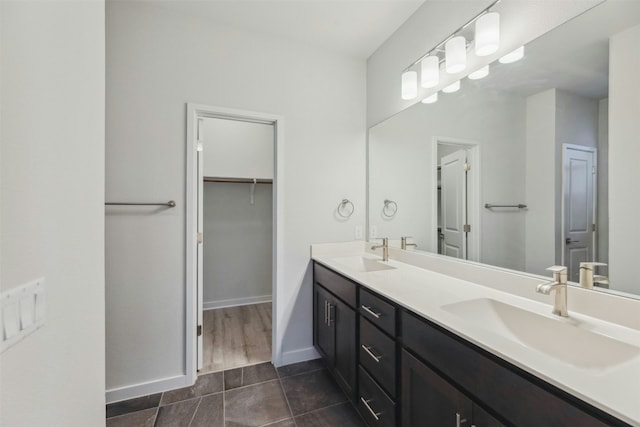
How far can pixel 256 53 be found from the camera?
2088 millimetres

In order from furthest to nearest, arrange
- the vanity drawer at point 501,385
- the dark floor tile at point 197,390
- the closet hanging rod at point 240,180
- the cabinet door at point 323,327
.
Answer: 1. the closet hanging rod at point 240,180
2. the cabinet door at point 323,327
3. the dark floor tile at point 197,390
4. the vanity drawer at point 501,385

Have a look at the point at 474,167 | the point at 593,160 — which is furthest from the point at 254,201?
the point at 593,160

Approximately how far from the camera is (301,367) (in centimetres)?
215

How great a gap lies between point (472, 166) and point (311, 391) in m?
1.77

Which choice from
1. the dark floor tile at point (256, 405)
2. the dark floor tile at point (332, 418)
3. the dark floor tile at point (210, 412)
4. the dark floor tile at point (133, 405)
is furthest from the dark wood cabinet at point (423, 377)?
the dark floor tile at point (133, 405)

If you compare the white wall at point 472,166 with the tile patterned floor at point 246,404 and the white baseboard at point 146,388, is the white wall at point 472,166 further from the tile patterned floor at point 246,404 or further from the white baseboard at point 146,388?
the white baseboard at point 146,388

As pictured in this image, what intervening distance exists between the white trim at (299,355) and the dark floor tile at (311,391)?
176 mm

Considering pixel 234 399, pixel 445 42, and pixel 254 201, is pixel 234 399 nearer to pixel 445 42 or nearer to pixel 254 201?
pixel 254 201

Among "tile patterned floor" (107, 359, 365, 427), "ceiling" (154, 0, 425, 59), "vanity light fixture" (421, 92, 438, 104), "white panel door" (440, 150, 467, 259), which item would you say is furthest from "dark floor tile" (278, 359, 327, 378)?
"ceiling" (154, 0, 425, 59)

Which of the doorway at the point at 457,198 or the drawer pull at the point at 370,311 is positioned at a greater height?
the doorway at the point at 457,198

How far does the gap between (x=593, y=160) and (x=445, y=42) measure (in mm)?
1017

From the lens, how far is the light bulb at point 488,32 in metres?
1.31

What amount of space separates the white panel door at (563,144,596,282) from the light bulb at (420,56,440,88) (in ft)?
2.79

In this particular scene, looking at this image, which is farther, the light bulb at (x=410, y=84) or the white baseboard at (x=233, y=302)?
the white baseboard at (x=233, y=302)
